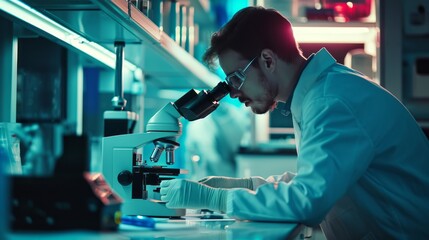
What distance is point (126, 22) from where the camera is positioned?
239cm

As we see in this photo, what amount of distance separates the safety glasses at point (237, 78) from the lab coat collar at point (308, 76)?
0.19 m

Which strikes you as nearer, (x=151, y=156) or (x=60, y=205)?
(x=60, y=205)

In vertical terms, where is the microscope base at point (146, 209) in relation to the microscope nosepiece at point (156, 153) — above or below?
below

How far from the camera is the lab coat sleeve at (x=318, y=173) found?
1.91 metres

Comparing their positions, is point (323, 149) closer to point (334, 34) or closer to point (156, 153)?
point (156, 153)

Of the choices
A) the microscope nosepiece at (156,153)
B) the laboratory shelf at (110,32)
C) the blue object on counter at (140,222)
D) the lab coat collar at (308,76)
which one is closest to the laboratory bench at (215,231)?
the blue object on counter at (140,222)

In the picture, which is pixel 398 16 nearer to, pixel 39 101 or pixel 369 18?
pixel 369 18

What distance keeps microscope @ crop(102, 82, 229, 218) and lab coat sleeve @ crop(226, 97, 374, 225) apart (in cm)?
37

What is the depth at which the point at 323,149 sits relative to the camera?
1.94 metres

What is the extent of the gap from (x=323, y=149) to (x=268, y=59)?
529mm

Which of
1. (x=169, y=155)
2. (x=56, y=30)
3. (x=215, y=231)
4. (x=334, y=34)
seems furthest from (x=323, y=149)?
(x=334, y=34)

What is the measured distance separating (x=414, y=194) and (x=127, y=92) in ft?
7.13

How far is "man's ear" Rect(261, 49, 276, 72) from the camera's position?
2.35m

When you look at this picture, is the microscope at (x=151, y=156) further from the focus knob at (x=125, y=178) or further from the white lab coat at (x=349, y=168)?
the white lab coat at (x=349, y=168)
